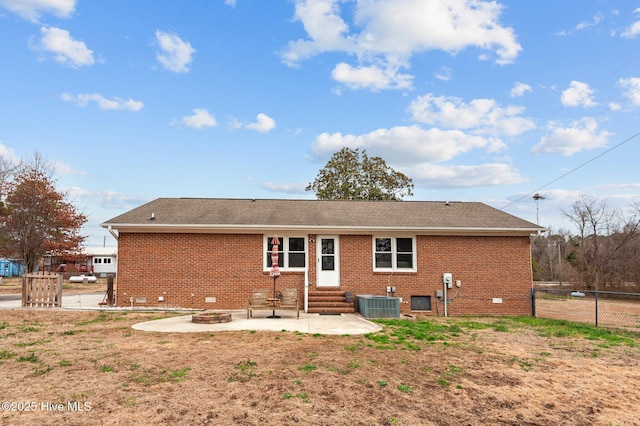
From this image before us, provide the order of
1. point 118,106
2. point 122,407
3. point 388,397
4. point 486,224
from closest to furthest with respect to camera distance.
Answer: point 122,407 → point 388,397 → point 486,224 → point 118,106

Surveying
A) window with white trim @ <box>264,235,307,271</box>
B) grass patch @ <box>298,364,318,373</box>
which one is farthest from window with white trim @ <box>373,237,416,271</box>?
grass patch @ <box>298,364,318,373</box>

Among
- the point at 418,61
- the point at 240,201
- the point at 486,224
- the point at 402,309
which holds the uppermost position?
the point at 418,61

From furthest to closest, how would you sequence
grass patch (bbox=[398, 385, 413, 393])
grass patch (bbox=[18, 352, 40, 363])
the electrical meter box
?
the electrical meter box, grass patch (bbox=[18, 352, 40, 363]), grass patch (bbox=[398, 385, 413, 393])

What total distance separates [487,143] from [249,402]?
20.8m

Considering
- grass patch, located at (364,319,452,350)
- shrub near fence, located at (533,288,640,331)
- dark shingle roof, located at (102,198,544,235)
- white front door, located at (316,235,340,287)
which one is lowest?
shrub near fence, located at (533,288,640,331)

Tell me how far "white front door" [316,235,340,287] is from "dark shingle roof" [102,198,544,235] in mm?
644

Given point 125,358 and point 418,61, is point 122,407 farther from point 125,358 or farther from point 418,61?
point 418,61

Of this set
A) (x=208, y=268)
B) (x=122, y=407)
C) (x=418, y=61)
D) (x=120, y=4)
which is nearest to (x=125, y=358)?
(x=122, y=407)

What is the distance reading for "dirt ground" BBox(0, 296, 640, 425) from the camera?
4.46 m

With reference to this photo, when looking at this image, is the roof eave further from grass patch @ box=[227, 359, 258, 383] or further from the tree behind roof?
the tree behind roof

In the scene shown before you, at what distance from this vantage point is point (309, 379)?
18.9ft

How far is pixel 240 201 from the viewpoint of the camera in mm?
17797

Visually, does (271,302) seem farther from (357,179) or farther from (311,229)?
(357,179)

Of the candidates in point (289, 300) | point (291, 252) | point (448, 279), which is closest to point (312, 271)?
point (291, 252)
